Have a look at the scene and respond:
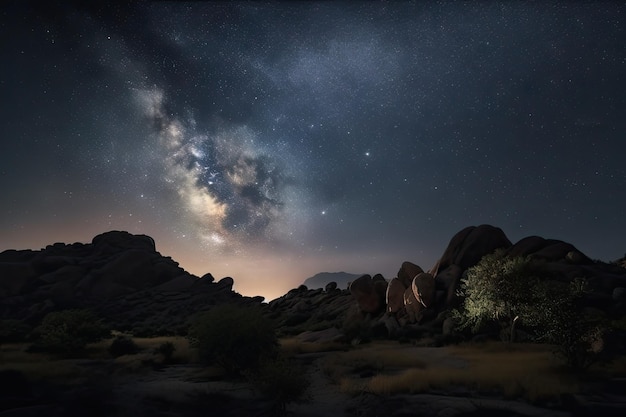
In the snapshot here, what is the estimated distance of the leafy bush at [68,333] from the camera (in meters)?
25.8

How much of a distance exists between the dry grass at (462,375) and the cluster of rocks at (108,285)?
5375 cm

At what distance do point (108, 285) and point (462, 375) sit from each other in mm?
81877

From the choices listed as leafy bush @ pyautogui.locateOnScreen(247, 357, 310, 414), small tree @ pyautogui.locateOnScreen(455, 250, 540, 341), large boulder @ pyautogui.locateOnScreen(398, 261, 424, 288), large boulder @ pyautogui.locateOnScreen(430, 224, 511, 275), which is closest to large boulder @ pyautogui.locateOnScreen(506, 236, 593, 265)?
large boulder @ pyautogui.locateOnScreen(430, 224, 511, 275)

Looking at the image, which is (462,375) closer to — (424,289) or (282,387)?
(282,387)

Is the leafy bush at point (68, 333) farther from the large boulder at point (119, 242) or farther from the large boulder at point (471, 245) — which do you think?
the large boulder at point (119, 242)

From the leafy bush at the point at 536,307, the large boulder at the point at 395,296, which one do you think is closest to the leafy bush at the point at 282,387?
the leafy bush at the point at 536,307

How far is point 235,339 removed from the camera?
747 inches

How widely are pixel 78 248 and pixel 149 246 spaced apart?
16.3 metres

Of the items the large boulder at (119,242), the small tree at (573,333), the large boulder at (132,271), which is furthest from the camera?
the large boulder at (119,242)

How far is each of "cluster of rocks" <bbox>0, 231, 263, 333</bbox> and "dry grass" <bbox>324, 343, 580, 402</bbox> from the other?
53.7 m

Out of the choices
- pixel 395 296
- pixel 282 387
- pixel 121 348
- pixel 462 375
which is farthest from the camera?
pixel 395 296

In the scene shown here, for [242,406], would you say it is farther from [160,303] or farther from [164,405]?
[160,303]

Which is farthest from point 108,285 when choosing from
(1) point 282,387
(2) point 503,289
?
(1) point 282,387

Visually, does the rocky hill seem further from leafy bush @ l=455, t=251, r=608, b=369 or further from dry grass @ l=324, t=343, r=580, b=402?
dry grass @ l=324, t=343, r=580, b=402
